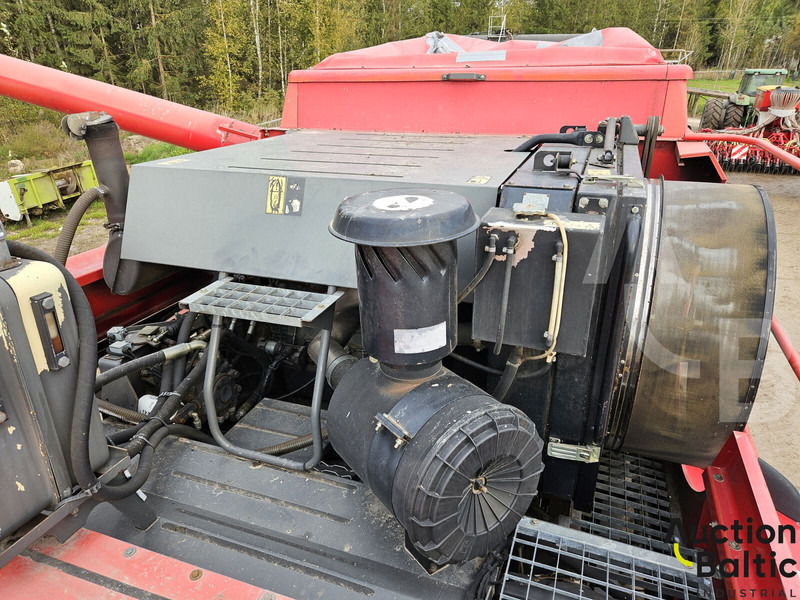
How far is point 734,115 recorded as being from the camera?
1270 centimetres

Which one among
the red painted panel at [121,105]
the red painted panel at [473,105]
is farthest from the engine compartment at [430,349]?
the red painted panel at [121,105]

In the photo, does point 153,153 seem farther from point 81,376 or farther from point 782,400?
point 782,400

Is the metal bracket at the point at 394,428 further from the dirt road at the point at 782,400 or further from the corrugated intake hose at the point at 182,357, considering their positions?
the dirt road at the point at 782,400

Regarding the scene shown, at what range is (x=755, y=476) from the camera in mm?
1452

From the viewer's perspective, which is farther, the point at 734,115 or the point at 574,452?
the point at 734,115

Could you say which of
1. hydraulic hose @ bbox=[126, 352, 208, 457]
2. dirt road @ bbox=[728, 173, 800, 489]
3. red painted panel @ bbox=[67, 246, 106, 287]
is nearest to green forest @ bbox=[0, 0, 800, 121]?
dirt road @ bbox=[728, 173, 800, 489]

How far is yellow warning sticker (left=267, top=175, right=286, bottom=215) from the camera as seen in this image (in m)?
1.81

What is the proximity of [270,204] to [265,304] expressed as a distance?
38 cm

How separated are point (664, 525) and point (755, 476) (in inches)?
18.5

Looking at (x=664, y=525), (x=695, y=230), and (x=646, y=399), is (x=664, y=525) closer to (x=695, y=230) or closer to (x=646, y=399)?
(x=646, y=399)

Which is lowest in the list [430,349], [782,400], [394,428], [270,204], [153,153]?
[782,400]

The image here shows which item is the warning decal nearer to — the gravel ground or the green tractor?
the gravel ground

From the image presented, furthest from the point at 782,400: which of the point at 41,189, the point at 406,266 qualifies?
the point at 41,189

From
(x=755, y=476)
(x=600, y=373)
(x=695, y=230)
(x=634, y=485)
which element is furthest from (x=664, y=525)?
(x=695, y=230)
